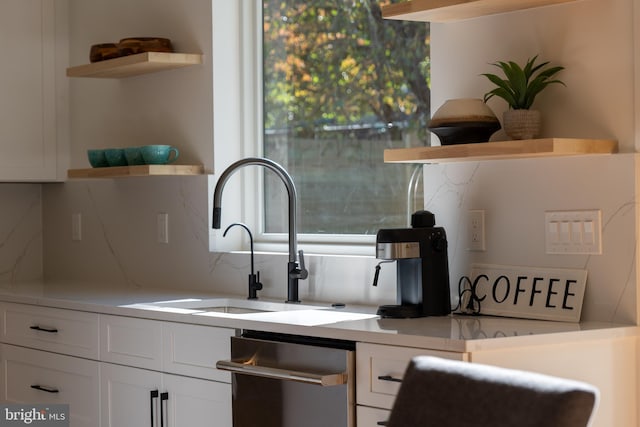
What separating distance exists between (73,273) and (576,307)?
2.59 metres

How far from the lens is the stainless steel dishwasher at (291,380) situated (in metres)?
2.62

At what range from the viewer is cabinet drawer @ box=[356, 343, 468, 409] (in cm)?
249

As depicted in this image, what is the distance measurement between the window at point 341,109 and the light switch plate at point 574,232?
0.61 metres

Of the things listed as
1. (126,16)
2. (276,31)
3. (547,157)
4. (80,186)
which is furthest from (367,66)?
(80,186)

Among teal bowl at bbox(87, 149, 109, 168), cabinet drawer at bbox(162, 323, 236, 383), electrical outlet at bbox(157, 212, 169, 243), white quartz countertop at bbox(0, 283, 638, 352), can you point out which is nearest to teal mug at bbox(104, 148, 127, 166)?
teal bowl at bbox(87, 149, 109, 168)

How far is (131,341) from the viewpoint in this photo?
3.34 metres

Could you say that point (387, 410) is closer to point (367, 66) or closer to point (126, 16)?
point (367, 66)

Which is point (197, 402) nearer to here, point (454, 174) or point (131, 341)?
point (131, 341)

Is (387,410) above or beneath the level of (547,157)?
beneath

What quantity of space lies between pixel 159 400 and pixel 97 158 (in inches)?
48.1

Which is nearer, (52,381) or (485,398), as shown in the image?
(485,398)

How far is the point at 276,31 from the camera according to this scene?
3930 millimetres

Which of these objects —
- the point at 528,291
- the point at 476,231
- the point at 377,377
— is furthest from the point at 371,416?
the point at 476,231

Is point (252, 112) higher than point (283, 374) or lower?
higher
